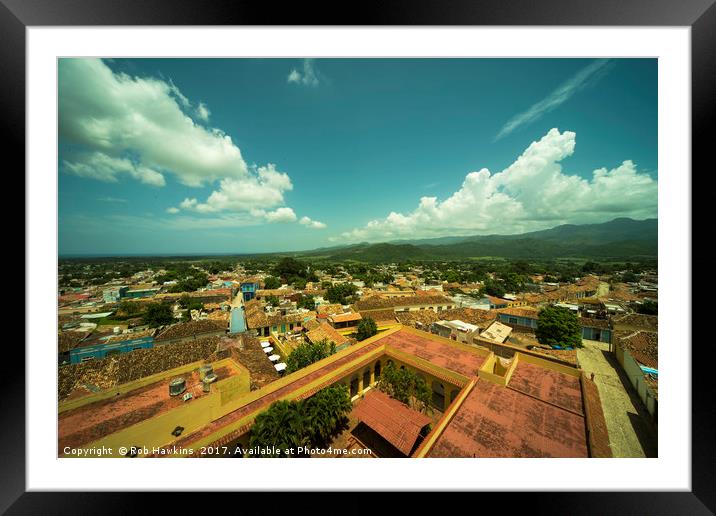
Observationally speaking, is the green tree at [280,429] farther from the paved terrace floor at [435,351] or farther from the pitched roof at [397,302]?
the pitched roof at [397,302]

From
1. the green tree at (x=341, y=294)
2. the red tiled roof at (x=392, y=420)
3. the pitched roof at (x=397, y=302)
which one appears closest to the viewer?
the red tiled roof at (x=392, y=420)

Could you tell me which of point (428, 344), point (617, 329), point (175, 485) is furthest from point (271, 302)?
point (617, 329)

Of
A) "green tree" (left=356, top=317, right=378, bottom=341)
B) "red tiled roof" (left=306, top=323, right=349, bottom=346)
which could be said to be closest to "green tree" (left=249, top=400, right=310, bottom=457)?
"red tiled roof" (left=306, top=323, right=349, bottom=346)

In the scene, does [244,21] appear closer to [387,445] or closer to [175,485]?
[175,485]

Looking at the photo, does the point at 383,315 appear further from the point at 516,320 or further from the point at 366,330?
the point at 516,320

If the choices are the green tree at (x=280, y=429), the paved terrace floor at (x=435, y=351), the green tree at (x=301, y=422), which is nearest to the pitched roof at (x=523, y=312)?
the paved terrace floor at (x=435, y=351)

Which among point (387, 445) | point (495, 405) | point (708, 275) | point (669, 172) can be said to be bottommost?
point (387, 445)
